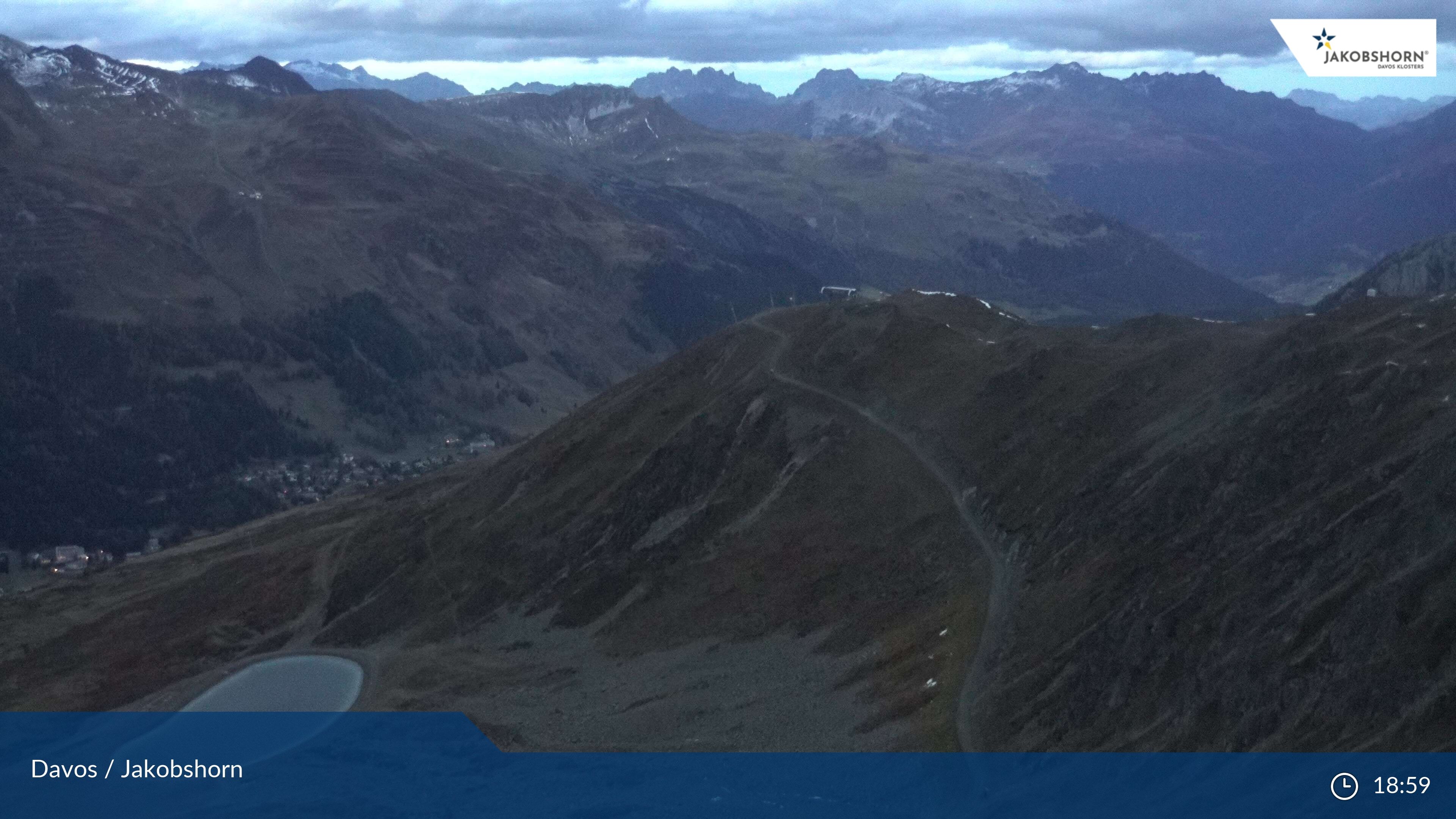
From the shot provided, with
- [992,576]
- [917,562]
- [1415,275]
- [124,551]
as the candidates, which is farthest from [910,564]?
[124,551]

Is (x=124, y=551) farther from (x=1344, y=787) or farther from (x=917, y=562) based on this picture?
(x=1344, y=787)

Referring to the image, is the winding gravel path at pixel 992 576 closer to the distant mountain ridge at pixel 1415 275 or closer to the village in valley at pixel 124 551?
the village in valley at pixel 124 551

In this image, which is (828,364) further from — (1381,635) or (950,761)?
(1381,635)

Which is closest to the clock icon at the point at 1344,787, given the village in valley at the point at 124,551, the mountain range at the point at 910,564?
the mountain range at the point at 910,564

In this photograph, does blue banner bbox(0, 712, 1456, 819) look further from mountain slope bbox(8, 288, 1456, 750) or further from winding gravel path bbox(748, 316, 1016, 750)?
winding gravel path bbox(748, 316, 1016, 750)

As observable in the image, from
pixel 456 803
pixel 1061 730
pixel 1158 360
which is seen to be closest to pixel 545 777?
pixel 456 803

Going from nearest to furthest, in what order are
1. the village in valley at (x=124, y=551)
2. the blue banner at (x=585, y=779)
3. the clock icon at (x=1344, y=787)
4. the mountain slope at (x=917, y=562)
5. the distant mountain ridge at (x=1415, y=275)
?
the clock icon at (x=1344, y=787) → the blue banner at (x=585, y=779) → the mountain slope at (x=917, y=562) → the village in valley at (x=124, y=551) → the distant mountain ridge at (x=1415, y=275)
